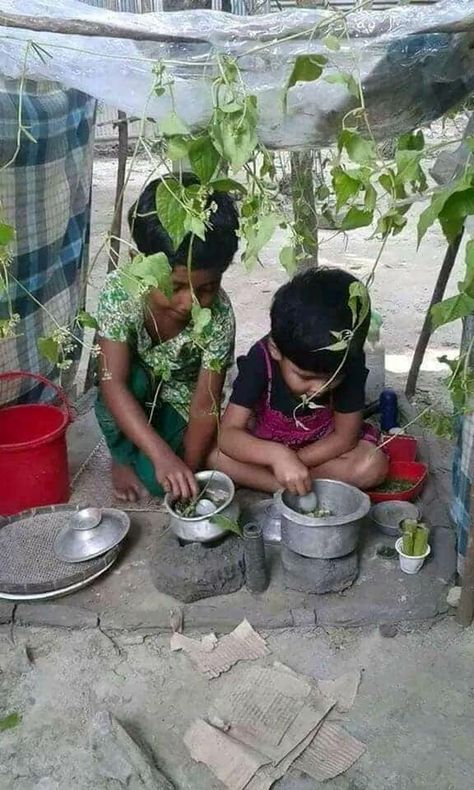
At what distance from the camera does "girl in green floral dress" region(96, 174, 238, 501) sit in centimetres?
185

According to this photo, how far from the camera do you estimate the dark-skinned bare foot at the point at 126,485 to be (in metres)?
2.27

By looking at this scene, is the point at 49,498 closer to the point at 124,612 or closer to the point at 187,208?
the point at 124,612

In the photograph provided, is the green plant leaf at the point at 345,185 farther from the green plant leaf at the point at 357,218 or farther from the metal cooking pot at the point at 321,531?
the metal cooking pot at the point at 321,531

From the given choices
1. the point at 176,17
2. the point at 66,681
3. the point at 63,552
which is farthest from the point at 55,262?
the point at 66,681

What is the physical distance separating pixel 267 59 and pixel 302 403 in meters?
0.79

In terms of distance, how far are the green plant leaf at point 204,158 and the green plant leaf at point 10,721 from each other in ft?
3.90

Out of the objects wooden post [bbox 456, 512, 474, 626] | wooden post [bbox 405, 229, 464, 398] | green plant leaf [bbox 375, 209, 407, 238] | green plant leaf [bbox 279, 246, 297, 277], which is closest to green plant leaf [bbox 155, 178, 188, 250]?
green plant leaf [bbox 279, 246, 297, 277]

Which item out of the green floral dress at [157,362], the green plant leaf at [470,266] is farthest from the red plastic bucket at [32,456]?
the green plant leaf at [470,266]

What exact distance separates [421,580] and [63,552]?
2.95 ft

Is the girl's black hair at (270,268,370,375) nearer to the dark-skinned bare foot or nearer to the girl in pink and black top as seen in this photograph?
the girl in pink and black top

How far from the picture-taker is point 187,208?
1.04 metres

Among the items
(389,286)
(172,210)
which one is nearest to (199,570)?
(172,210)

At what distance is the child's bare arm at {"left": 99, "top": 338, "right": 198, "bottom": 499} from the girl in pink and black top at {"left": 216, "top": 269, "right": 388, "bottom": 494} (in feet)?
0.62

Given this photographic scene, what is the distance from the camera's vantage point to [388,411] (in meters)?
2.46
